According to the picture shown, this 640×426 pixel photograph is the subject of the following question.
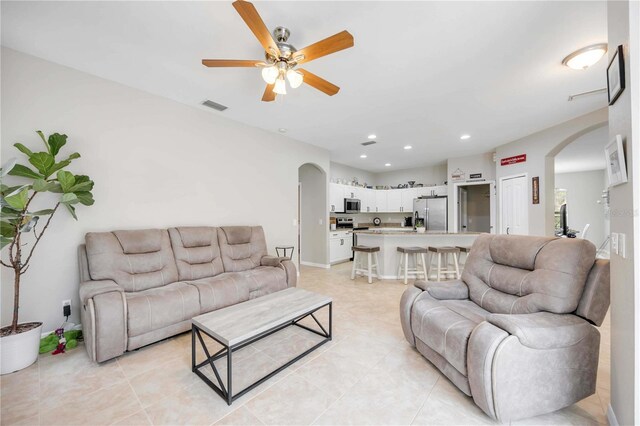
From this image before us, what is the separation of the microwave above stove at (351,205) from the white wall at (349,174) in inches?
26.7

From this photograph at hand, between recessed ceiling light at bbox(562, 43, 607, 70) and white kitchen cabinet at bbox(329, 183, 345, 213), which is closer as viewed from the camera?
recessed ceiling light at bbox(562, 43, 607, 70)

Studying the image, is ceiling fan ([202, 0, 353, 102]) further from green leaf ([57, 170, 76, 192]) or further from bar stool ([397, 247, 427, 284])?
bar stool ([397, 247, 427, 284])

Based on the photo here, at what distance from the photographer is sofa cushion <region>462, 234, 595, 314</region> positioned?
1.64m

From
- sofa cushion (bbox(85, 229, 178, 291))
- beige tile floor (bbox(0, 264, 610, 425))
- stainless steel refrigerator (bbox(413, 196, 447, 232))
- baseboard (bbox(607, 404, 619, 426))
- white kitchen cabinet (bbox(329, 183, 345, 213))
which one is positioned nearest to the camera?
baseboard (bbox(607, 404, 619, 426))

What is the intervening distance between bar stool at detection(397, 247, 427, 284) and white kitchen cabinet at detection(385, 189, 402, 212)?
10.1ft

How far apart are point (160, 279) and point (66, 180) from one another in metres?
1.26

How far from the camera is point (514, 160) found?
5.18 meters

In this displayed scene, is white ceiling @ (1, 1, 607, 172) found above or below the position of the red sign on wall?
above

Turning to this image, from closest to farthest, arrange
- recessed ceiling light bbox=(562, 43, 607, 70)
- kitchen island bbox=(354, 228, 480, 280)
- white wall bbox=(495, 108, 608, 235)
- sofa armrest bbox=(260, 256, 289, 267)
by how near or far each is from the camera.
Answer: recessed ceiling light bbox=(562, 43, 607, 70), sofa armrest bbox=(260, 256, 289, 267), white wall bbox=(495, 108, 608, 235), kitchen island bbox=(354, 228, 480, 280)

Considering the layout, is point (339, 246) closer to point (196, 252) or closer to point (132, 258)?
point (196, 252)

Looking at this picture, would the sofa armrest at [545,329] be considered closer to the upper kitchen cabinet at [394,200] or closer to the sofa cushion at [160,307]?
the sofa cushion at [160,307]

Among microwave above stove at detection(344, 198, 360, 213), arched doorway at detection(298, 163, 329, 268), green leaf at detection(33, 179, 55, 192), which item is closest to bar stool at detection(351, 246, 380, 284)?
arched doorway at detection(298, 163, 329, 268)

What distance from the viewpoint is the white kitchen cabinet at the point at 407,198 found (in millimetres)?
7551

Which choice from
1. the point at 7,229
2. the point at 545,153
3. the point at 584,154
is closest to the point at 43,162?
the point at 7,229
